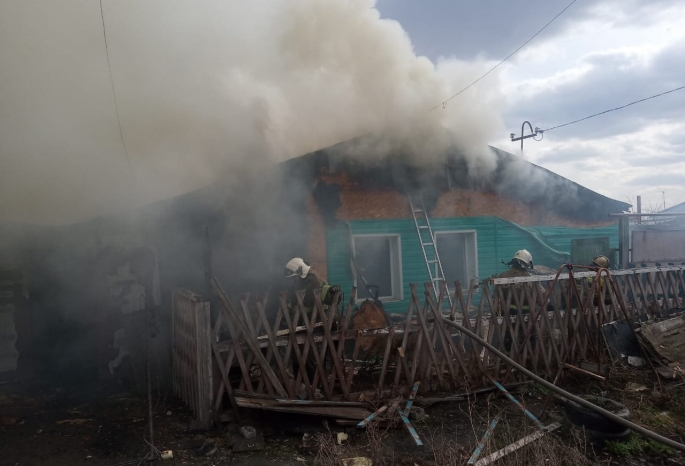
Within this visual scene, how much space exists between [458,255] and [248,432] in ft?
22.6

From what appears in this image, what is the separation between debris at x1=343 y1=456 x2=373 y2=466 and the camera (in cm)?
394

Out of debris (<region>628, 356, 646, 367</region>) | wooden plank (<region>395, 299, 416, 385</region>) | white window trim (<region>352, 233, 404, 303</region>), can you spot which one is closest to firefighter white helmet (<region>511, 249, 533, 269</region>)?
debris (<region>628, 356, 646, 367</region>)

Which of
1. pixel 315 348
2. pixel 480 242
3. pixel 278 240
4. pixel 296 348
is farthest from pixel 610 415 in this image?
pixel 480 242

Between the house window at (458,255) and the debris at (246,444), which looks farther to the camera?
the house window at (458,255)

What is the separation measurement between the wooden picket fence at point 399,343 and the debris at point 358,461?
110 centimetres

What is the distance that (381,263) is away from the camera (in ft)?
32.0

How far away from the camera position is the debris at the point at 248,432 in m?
4.59

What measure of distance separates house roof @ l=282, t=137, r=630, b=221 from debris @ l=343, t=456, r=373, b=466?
5109mm

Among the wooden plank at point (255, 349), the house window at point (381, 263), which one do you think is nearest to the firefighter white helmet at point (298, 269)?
the wooden plank at point (255, 349)

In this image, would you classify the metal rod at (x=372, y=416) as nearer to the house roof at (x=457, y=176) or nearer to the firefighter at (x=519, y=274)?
the firefighter at (x=519, y=274)

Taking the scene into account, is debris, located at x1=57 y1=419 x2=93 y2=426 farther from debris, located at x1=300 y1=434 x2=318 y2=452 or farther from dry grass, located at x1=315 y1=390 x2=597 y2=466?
dry grass, located at x1=315 y1=390 x2=597 y2=466

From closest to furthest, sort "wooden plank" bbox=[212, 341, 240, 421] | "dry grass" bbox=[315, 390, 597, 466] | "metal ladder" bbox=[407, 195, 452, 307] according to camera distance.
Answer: "dry grass" bbox=[315, 390, 597, 466] → "wooden plank" bbox=[212, 341, 240, 421] → "metal ladder" bbox=[407, 195, 452, 307]

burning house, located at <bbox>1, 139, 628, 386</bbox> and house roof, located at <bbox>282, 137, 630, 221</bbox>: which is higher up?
house roof, located at <bbox>282, 137, 630, 221</bbox>

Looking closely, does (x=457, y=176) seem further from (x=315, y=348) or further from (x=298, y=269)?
(x=315, y=348)
